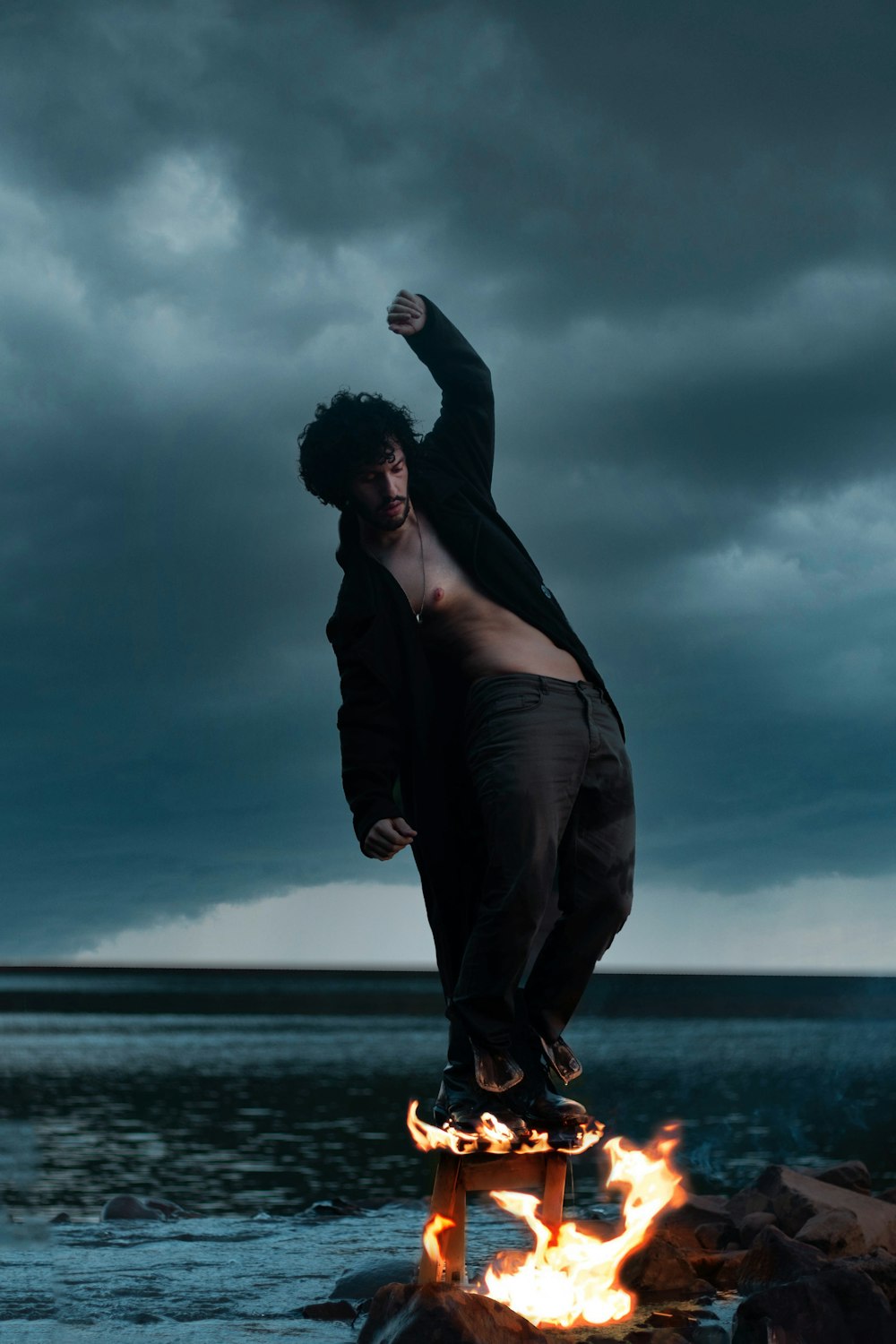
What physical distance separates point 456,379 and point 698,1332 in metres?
4.10

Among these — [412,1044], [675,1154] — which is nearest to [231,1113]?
[675,1154]

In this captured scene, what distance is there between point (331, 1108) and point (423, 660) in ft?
76.6

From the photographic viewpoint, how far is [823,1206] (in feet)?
28.0

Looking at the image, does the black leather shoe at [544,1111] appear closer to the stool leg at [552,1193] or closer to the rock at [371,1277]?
the stool leg at [552,1193]

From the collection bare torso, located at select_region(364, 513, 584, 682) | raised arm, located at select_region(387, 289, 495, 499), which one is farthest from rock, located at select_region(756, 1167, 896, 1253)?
raised arm, located at select_region(387, 289, 495, 499)

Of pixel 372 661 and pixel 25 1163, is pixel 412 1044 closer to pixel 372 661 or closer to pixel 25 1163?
pixel 25 1163

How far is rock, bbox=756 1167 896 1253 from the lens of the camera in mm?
8180

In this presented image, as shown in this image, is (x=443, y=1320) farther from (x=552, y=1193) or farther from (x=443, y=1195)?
(x=552, y=1193)

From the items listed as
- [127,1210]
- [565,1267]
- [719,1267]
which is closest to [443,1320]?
[565,1267]

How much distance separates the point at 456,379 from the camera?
Answer: 620cm

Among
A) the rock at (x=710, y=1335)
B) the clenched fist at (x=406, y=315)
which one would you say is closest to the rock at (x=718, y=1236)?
the rock at (x=710, y=1335)

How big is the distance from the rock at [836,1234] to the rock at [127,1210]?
5.88m

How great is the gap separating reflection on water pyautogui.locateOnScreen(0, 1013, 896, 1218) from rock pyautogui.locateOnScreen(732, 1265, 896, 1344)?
9.49 meters

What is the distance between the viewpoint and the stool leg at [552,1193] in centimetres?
568
